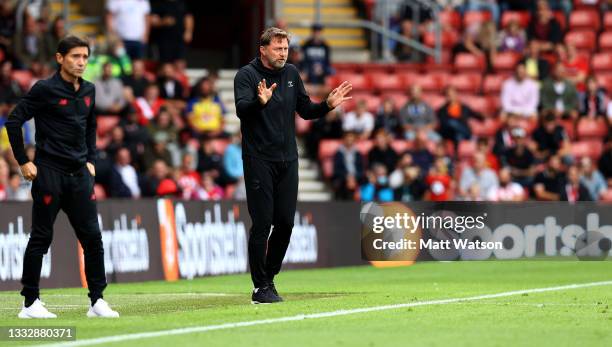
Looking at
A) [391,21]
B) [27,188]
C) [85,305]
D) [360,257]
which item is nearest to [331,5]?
[391,21]

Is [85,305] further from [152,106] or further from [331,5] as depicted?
[331,5]

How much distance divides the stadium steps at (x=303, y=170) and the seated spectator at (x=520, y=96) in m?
4.15

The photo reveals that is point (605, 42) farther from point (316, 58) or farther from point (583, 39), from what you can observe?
point (316, 58)

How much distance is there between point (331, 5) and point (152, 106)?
813cm

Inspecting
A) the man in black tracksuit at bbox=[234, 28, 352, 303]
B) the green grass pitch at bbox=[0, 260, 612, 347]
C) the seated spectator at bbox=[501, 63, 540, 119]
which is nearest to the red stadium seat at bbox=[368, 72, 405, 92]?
the seated spectator at bbox=[501, 63, 540, 119]

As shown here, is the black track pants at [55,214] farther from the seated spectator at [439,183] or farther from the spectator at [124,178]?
the seated spectator at [439,183]

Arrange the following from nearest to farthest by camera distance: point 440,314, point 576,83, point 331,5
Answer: point 440,314
point 576,83
point 331,5

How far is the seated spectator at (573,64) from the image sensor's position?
29.3 meters

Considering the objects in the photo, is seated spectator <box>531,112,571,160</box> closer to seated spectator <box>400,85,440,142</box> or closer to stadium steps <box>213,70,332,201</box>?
seated spectator <box>400,85,440,142</box>

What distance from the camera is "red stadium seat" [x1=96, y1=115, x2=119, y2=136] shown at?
75.2 feet

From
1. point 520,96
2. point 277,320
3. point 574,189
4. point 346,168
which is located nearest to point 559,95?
point 520,96

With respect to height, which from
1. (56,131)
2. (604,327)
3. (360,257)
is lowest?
(360,257)

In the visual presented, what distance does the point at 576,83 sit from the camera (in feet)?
95.7

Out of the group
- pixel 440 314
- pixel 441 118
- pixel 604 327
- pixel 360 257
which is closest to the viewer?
pixel 604 327
